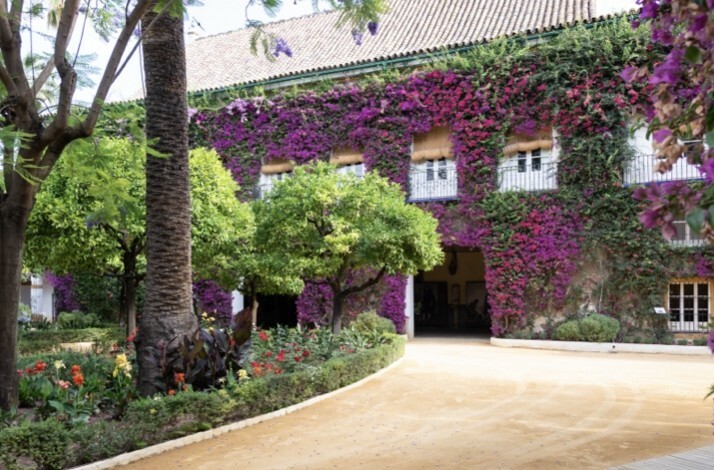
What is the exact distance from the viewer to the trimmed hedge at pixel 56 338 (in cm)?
1441

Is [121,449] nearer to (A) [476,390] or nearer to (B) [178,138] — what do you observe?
(B) [178,138]

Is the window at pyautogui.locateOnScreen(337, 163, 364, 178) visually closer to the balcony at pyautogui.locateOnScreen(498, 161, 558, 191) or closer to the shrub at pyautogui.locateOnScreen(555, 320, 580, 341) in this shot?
the balcony at pyautogui.locateOnScreen(498, 161, 558, 191)

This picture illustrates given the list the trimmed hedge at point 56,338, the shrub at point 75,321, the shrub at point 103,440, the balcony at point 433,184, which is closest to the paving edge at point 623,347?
the balcony at point 433,184

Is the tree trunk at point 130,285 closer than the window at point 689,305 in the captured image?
Yes

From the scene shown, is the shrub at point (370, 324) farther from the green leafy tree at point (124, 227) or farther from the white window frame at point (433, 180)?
the white window frame at point (433, 180)

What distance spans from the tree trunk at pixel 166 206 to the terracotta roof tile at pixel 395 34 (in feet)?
30.3

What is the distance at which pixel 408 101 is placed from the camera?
18.9 m

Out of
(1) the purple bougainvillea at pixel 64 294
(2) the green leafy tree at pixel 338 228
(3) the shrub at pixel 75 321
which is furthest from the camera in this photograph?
(1) the purple bougainvillea at pixel 64 294

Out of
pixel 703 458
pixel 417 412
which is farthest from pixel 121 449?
pixel 703 458

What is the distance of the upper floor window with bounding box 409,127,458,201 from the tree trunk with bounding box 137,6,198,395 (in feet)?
36.9

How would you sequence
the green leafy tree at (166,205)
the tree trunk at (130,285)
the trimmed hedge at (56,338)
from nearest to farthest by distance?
the green leafy tree at (166,205) < the tree trunk at (130,285) < the trimmed hedge at (56,338)

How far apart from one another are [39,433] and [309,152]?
15550mm

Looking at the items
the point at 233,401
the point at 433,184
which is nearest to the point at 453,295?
the point at 433,184

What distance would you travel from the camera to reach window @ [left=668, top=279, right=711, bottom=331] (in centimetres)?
1592
